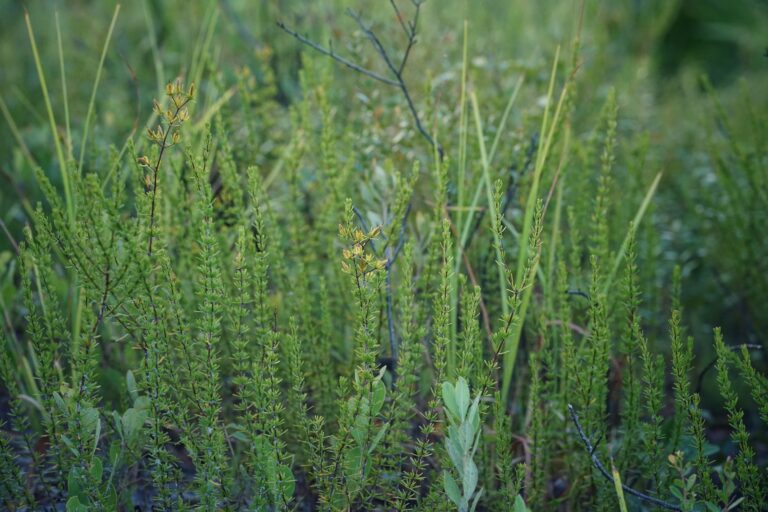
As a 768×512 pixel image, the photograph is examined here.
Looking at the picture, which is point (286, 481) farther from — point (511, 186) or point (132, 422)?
point (511, 186)

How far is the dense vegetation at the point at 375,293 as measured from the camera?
109 cm

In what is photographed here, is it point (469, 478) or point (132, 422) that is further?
point (132, 422)

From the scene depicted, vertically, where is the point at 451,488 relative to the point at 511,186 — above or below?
below

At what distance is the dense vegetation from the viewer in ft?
3.59

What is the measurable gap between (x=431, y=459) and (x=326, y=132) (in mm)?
733

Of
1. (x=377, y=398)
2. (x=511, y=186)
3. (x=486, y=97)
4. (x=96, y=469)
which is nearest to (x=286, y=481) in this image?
(x=377, y=398)

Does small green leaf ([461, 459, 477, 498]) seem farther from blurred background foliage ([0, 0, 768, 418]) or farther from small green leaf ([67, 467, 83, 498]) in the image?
blurred background foliage ([0, 0, 768, 418])

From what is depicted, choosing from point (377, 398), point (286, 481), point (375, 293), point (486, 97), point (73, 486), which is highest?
point (486, 97)

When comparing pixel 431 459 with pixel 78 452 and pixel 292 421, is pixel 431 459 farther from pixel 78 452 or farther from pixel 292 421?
pixel 78 452

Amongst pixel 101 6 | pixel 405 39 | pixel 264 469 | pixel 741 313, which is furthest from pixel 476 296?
pixel 101 6

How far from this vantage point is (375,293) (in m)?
1.03

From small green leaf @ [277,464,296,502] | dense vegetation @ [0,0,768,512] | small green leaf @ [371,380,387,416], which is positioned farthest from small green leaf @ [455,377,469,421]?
small green leaf @ [277,464,296,502]

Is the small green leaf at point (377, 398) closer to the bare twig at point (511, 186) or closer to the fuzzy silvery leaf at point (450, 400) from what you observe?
the fuzzy silvery leaf at point (450, 400)

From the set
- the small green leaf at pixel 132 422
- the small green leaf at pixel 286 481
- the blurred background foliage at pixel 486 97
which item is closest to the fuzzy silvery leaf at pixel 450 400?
the small green leaf at pixel 286 481
